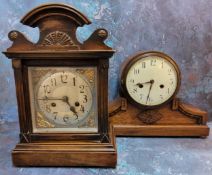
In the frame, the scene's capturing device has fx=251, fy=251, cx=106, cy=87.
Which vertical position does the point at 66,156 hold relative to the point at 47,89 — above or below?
below

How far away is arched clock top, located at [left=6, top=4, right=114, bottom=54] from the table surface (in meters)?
0.34

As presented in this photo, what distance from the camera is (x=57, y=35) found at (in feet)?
2.24

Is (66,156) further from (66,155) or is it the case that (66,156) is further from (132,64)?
(132,64)

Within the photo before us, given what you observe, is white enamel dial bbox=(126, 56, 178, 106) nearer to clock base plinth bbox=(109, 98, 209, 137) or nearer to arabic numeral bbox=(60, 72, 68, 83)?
clock base plinth bbox=(109, 98, 209, 137)

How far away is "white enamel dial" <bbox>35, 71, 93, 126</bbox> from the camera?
0.73 meters

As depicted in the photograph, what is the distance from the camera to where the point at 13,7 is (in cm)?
94

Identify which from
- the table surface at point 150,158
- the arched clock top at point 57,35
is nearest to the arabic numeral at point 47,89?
the arched clock top at point 57,35

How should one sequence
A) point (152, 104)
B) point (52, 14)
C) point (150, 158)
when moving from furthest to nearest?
point (152, 104) < point (150, 158) < point (52, 14)

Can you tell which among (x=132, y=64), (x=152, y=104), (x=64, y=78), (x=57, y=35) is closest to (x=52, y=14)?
(x=57, y=35)

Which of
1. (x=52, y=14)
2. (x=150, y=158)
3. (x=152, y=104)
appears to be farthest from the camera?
(x=152, y=104)

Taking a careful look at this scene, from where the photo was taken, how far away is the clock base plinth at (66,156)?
731 mm

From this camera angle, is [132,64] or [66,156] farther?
[132,64]

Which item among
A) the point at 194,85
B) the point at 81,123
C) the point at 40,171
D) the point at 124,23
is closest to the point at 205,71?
the point at 194,85

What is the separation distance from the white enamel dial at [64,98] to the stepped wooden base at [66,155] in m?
0.08
